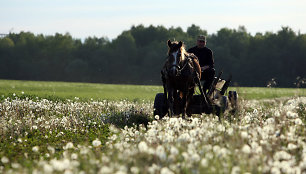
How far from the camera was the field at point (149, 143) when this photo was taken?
5.95 metres

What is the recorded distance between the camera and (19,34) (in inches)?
5123

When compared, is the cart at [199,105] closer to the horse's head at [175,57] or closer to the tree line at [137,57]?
the horse's head at [175,57]

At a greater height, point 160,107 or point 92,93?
point 160,107

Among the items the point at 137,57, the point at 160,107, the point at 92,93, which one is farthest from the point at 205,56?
the point at 137,57

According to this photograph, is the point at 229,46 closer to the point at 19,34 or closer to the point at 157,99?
the point at 19,34

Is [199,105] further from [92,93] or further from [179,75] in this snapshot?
[92,93]

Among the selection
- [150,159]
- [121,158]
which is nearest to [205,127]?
→ [150,159]

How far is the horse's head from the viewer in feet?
41.0

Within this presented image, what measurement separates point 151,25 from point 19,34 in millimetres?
40672

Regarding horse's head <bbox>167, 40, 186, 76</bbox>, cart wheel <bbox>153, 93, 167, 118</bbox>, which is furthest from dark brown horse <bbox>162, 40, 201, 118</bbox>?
cart wheel <bbox>153, 93, 167, 118</bbox>

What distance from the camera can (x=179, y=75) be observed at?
13.3 m

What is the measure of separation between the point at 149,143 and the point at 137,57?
102 m

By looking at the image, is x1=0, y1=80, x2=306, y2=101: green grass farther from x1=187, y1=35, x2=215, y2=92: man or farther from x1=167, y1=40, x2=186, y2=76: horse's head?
x1=167, y1=40, x2=186, y2=76: horse's head

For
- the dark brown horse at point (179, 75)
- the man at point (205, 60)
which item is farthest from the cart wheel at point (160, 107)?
the man at point (205, 60)
